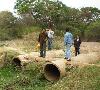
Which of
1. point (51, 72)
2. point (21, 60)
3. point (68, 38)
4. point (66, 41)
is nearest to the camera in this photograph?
point (51, 72)

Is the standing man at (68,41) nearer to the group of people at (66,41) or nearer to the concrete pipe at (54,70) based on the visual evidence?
the group of people at (66,41)

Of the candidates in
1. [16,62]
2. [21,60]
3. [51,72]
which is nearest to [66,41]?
[51,72]

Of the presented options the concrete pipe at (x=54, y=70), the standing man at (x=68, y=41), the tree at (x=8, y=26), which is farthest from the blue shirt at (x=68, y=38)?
the tree at (x=8, y=26)

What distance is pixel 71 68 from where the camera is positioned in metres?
16.5

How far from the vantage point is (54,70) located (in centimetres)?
1770

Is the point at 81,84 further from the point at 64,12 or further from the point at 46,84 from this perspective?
the point at 64,12

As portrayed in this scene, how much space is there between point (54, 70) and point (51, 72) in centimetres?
46

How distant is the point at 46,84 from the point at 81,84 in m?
2.20

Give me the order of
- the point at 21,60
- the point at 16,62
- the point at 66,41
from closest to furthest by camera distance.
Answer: the point at 66,41
the point at 21,60
the point at 16,62

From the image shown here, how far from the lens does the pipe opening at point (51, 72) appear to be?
16766 millimetres

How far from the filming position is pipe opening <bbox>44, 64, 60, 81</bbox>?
16766mm

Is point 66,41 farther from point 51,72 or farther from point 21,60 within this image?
point 21,60

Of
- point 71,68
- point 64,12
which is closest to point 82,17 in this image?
point 64,12

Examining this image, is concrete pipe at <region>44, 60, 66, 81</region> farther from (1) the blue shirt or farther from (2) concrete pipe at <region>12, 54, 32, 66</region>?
(2) concrete pipe at <region>12, 54, 32, 66</region>
